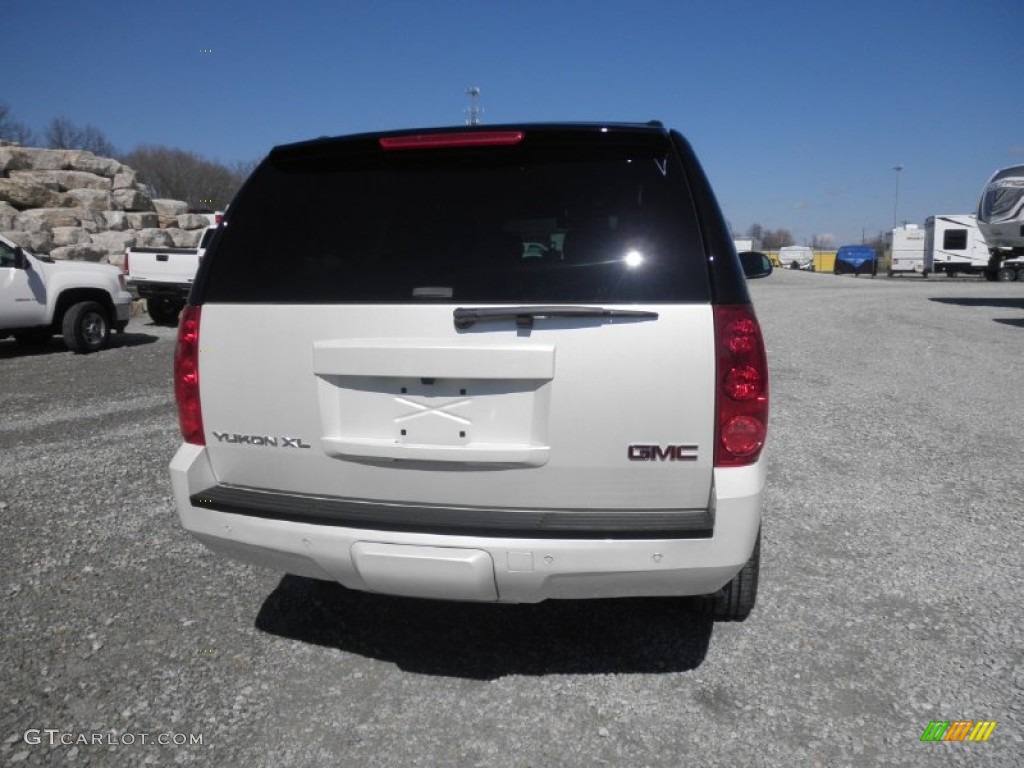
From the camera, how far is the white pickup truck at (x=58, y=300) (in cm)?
1019

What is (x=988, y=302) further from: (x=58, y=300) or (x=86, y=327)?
(x=58, y=300)

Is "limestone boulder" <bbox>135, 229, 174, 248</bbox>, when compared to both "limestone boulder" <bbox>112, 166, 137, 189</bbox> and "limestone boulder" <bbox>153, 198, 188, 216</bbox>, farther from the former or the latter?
"limestone boulder" <bbox>153, 198, 188, 216</bbox>

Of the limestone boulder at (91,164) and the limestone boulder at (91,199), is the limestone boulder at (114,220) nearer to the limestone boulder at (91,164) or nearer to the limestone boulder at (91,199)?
the limestone boulder at (91,199)

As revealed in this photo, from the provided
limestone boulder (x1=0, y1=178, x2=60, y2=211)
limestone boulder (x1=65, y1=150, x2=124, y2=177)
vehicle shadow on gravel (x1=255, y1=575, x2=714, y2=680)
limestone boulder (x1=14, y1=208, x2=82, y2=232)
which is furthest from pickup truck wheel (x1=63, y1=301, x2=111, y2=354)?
limestone boulder (x1=65, y1=150, x2=124, y2=177)

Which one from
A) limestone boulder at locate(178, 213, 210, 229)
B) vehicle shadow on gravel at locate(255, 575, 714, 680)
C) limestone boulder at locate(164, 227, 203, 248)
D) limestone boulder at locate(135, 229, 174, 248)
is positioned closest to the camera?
vehicle shadow on gravel at locate(255, 575, 714, 680)

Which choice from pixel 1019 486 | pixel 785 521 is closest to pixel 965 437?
pixel 1019 486

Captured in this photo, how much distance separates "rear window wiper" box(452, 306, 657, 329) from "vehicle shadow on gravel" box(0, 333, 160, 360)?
11.2 m

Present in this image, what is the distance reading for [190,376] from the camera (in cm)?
241

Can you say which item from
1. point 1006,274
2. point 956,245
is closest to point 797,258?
point 956,245

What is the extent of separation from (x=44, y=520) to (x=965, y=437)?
22.4 ft

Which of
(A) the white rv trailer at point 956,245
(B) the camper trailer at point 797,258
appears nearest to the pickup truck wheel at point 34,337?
(A) the white rv trailer at point 956,245

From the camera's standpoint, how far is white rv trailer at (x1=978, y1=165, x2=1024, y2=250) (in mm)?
16109

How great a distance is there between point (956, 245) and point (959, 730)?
40.3 metres

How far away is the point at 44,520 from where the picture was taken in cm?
411
